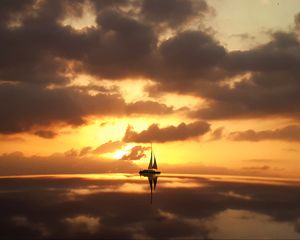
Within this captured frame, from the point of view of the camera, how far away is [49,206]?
108 meters

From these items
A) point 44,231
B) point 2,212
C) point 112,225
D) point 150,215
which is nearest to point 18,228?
point 44,231

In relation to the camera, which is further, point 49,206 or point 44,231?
point 49,206

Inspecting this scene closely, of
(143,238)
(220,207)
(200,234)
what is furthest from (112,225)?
(220,207)

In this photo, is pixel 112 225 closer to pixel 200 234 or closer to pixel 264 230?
pixel 200 234

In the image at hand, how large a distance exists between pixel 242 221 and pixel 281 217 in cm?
1470

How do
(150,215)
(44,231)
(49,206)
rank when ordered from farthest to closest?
(49,206) < (150,215) < (44,231)

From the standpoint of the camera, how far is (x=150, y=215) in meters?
90.8

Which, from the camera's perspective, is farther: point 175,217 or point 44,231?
point 175,217

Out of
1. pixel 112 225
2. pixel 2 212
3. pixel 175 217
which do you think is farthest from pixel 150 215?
pixel 2 212

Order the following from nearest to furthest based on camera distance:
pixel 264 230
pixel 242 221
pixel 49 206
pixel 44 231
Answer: pixel 44 231, pixel 264 230, pixel 242 221, pixel 49 206

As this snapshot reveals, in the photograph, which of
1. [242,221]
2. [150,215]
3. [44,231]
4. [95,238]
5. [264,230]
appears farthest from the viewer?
[150,215]

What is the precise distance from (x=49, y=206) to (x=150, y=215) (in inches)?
1316

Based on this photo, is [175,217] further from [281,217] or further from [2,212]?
[2,212]

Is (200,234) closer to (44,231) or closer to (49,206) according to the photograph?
(44,231)
